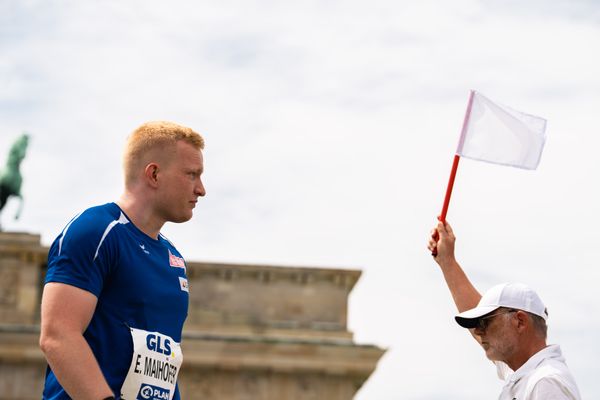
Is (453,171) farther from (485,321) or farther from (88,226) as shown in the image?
(88,226)

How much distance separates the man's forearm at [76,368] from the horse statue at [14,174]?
106 ft

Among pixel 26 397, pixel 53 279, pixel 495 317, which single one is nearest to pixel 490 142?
pixel 495 317

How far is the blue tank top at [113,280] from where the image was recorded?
610cm

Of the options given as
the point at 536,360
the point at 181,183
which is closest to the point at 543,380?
the point at 536,360

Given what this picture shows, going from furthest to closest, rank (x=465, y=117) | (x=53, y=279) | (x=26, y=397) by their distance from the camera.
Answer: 1. (x=26, y=397)
2. (x=465, y=117)
3. (x=53, y=279)

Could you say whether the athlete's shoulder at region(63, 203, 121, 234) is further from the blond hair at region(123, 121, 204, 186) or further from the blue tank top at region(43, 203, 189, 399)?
the blond hair at region(123, 121, 204, 186)

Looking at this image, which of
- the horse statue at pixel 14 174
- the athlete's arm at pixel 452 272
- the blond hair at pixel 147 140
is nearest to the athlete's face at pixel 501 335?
the athlete's arm at pixel 452 272

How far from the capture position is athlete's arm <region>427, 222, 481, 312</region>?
25.7 feet

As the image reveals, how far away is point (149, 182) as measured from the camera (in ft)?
21.2

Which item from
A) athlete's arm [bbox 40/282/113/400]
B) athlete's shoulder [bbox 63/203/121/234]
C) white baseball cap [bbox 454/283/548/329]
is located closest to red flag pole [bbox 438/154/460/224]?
white baseball cap [bbox 454/283/548/329]

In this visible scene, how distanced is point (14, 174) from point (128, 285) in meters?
33.5

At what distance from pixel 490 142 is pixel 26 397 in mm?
25047

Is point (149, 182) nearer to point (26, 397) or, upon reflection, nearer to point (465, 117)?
point (465, 117)

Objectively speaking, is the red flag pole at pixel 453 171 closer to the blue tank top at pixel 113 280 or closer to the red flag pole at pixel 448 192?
the red flag pole at pixel 448 192
